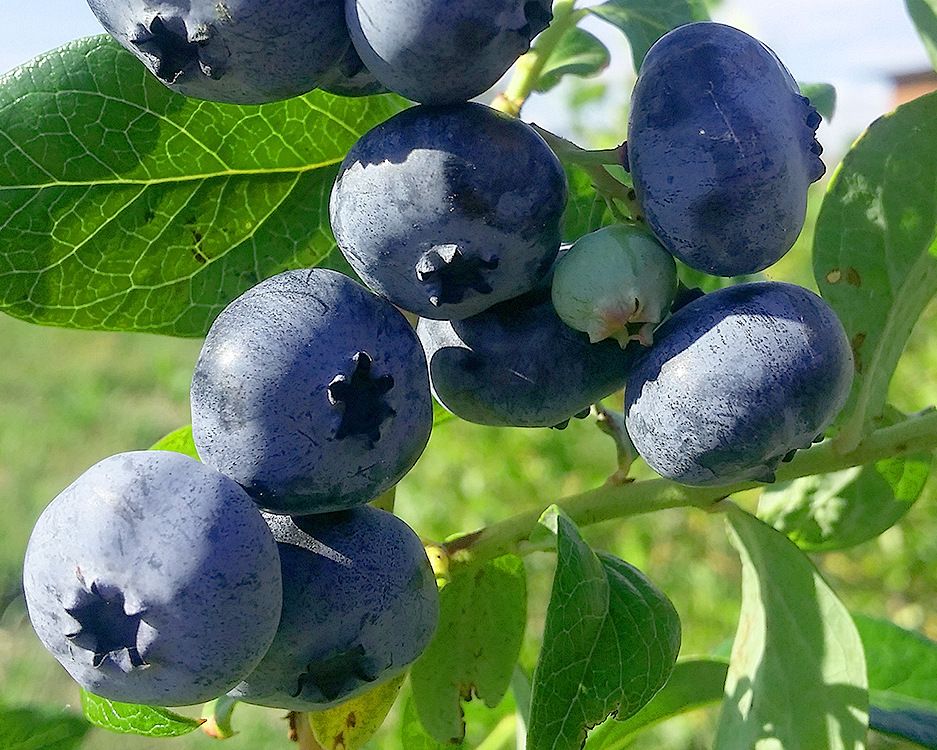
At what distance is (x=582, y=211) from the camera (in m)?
1.15

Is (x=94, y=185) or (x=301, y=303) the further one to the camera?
(x=94, y=185)

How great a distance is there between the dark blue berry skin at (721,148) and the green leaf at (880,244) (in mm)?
296

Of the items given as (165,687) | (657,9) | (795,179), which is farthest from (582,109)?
(165,687)

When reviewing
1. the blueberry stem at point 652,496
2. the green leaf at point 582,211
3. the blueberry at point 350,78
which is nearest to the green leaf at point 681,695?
the blueberry stem at point 652,496

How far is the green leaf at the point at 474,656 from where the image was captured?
1237 mm

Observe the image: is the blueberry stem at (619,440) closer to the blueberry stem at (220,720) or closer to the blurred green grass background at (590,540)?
the blueberry stem at (220,720)

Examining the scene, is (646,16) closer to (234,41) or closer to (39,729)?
(234,41)

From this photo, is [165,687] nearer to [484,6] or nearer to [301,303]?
[301,303]

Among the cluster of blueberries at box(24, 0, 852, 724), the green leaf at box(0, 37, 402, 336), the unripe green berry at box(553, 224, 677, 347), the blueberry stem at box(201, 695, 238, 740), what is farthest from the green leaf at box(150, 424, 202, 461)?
the unripe green berry at box(553, 224, 677, 347)

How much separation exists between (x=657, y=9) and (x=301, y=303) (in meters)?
0.74

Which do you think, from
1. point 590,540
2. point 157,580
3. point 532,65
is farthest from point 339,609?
point 590,540

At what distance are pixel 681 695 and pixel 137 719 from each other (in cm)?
66

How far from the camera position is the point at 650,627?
999 mm

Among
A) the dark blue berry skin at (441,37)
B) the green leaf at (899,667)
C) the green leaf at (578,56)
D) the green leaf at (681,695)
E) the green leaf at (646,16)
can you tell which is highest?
the dark blue berry skin at (441,37)
